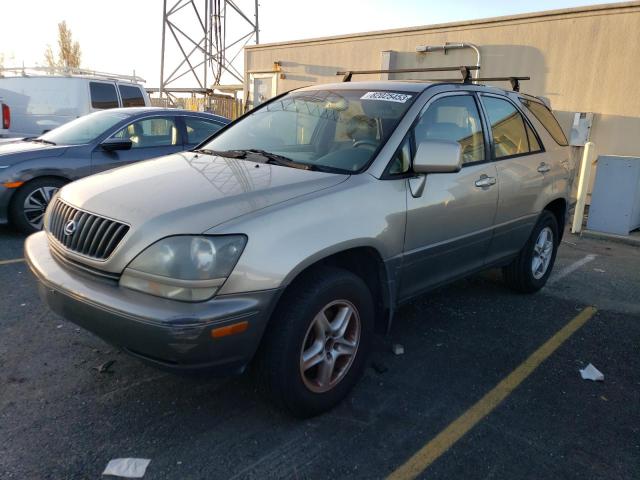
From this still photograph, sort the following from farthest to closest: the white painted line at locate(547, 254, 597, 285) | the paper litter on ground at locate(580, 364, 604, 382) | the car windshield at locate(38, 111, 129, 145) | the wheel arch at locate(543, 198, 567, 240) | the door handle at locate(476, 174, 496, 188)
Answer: the car windshield at locate(38, 111, 129, 145), the white painted line at locate(547, 254, 597, 285), the wheel arch at locate(543, 198, 567, 240), the door handle at locate(476, 174, 496, 188), the paper litter on ground at locate(580, 364, 604, 382)

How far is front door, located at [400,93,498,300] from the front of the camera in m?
3.28

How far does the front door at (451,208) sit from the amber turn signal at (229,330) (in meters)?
1.24

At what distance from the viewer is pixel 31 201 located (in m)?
6.07

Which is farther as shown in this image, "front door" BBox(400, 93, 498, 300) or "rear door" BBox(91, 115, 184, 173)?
"rear door" BBox(91, 115, 184, 173)

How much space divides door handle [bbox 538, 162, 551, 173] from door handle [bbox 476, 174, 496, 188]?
0.86m

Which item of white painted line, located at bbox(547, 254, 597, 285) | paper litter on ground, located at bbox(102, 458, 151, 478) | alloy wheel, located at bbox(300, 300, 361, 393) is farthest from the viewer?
white painted line, located at bbox(547, 254, 597, 285)

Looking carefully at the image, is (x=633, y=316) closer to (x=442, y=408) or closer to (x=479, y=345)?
(x=479, y=345)

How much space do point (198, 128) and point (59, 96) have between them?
4.96 metres

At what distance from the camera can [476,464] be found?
8.32 feet

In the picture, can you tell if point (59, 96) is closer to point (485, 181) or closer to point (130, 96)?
point (130, 96)

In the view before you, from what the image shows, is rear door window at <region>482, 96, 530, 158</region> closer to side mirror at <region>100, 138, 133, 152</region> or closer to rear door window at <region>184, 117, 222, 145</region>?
rear door window at <region>184, 117, 222, 145</region>

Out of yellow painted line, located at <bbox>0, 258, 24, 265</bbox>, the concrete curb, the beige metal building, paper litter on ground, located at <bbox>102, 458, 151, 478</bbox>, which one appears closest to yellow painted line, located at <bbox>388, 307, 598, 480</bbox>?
Answer: paper litter on ground, located at <bbox>102, 458, 151, 478</bbox>

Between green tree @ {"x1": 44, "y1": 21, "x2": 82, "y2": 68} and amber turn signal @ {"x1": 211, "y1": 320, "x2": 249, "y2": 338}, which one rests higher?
green tree @ {"x1": 44, "y1": 21, "x2": 82, "y2": 68}

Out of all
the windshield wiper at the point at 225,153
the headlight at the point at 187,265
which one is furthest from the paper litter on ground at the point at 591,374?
the windshield wiper at the point at 225,153
